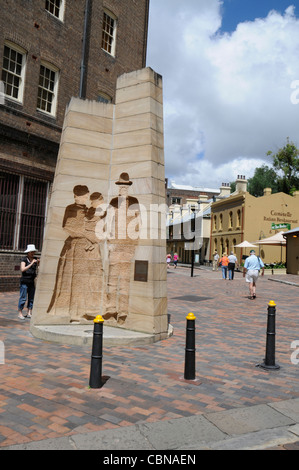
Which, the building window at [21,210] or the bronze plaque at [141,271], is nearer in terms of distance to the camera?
the bronze plaque at [141,271]

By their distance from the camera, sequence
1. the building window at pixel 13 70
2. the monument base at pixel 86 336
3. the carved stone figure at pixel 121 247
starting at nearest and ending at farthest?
1. the monument base at pixel 86 336
2. the carved stone figure at pixel 121 247
3. the building window at pixel 13 70

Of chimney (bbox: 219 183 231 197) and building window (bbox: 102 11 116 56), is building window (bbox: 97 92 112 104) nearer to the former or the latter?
building window (bbox: 102 11 116 56)

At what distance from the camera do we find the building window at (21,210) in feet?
46.1

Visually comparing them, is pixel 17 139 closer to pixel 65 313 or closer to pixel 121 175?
pixel 121 175

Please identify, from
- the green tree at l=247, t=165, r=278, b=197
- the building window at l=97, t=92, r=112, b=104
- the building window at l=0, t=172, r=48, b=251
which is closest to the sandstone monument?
the building window at l=0, t=172, r=48, b=251

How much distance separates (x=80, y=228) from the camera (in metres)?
8.34

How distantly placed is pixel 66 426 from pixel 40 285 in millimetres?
4575

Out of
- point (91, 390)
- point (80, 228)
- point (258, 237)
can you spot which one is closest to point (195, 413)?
point (91, 390)

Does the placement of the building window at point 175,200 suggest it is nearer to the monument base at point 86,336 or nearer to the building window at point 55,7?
the building window at point 55,7

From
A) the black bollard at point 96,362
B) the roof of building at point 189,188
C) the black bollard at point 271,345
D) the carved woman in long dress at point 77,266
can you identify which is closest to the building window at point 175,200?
the roof of building at point 189,188

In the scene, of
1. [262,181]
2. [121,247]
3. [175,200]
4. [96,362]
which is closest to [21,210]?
[121,247]

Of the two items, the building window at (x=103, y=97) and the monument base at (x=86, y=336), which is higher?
the building window at (x=103, y=97)

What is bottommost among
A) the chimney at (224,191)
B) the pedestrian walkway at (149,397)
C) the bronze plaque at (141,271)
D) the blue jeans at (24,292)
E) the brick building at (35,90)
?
the pedestrian walkway at (149,397)

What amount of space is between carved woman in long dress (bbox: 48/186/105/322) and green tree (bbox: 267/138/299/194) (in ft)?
142
